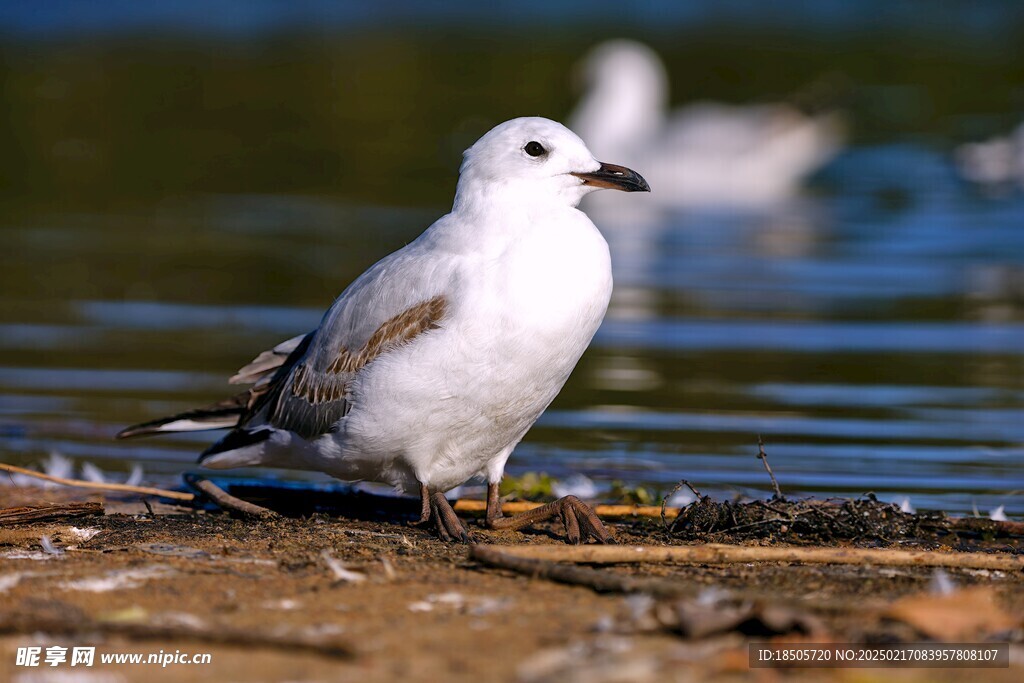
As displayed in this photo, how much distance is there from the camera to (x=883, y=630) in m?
4.04

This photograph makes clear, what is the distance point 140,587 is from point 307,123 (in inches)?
846

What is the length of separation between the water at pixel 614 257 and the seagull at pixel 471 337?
1757 millimetres

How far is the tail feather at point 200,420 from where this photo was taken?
682 cm

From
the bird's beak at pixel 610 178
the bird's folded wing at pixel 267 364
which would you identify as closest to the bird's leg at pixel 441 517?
the bird's folded wing at pixel 267 364

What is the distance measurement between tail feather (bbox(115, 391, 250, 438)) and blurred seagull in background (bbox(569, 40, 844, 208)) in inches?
571

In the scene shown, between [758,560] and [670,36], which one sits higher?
[670,36]

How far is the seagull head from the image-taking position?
6035 mm

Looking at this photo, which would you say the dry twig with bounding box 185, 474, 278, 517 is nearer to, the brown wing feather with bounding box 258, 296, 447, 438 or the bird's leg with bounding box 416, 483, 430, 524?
the brown wing feather with bounding box 258, 296, 447, 438

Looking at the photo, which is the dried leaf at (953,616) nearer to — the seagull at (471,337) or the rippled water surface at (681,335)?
the seagull at (471,337)

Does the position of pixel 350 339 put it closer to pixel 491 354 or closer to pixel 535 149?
pixel 491 354

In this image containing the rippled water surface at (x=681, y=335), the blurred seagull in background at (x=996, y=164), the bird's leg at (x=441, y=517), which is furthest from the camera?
the blurred seagull in background at (x=996, y=164)

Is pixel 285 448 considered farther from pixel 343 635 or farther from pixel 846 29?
pixel 846 29

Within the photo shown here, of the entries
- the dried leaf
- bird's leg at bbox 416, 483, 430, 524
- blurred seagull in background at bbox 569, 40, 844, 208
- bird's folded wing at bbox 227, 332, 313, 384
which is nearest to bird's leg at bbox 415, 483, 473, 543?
bird's leg at bbox 416, 483, 430, 524

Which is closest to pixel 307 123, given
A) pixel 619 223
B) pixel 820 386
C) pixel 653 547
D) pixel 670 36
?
pixel 619 223
